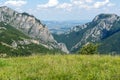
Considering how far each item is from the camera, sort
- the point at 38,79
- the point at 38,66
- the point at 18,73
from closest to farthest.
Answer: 1. the point at 38,79
2. the point at 18,73
3. the point at 38,66

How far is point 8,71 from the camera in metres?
11.4

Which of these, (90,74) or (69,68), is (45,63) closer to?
(69,68)

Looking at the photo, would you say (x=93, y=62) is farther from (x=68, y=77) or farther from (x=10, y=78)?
(x=10, y=78)

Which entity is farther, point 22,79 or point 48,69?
point 48,69

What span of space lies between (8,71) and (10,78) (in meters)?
1.56

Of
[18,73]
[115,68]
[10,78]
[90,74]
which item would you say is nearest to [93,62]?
[115,68]

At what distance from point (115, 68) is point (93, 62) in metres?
1.81

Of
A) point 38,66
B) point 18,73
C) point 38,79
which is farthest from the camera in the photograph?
point 38,66

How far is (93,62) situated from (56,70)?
2.40m

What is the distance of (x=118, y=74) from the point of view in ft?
32.6

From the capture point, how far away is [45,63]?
12812 mm

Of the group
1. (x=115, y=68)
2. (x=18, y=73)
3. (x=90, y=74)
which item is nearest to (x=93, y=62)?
(x=115, y=68)

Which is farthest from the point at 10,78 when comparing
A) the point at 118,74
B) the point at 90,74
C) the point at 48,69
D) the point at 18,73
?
the point at 118,74

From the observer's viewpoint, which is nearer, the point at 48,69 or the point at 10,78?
the point at 10,78
